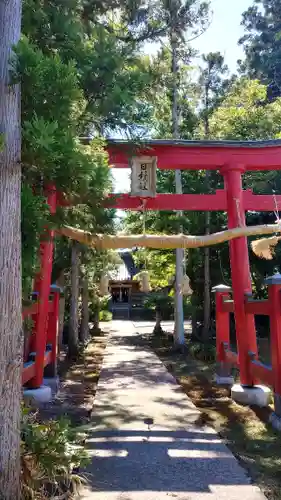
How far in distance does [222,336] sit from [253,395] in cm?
213

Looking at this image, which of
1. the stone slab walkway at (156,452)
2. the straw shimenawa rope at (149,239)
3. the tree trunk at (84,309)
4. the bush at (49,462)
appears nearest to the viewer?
the bush at (49,462)

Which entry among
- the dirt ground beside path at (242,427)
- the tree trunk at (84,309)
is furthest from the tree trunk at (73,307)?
the dirt ground beside path at (242,427)

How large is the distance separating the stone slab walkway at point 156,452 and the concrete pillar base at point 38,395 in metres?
0.81

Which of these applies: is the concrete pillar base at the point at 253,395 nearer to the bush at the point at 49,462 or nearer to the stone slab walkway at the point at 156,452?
the stone slab walkway at the point at 156,452

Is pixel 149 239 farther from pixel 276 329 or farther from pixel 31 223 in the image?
pixel 31 223

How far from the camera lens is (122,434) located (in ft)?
18.3

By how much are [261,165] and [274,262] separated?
26.4 ft

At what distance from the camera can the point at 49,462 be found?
141 inches

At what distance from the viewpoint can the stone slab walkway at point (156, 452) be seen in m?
3.81

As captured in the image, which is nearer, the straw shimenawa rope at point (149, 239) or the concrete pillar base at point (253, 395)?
the straw shimenawa rope at point (149, 239)

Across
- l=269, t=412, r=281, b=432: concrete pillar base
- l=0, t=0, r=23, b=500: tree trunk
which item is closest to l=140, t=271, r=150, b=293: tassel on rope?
l=269, t=412, r=281, b=432: concrete pillar base

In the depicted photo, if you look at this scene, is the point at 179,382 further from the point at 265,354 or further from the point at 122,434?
the point at 265,354

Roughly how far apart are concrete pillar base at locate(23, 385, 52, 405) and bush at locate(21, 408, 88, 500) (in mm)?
3181

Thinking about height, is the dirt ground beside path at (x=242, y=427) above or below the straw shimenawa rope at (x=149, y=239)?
below
